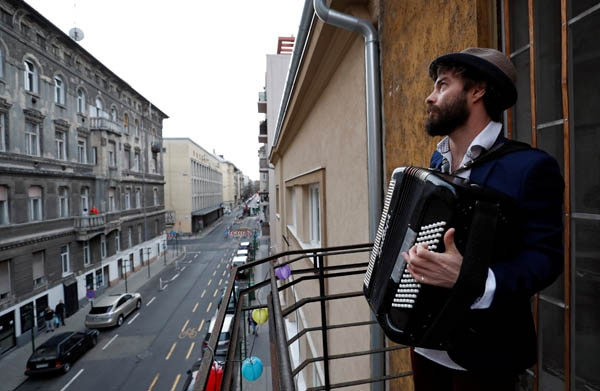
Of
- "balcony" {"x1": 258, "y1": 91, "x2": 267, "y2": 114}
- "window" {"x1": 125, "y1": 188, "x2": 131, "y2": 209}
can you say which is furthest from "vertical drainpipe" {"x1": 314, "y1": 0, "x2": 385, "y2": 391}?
"window" {"x1": 125, "y1": 188, "x2": 131, "y2": 209}

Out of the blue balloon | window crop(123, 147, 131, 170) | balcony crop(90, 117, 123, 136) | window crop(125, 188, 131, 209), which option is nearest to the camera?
the blue balloon

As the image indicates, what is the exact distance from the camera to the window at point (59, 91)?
2053 cm

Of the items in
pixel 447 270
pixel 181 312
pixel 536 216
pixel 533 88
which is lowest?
pixel 181 312

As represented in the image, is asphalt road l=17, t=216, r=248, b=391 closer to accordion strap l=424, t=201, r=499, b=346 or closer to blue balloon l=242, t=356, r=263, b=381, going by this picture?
blue balloon l=242, t=356, r=263, b=381

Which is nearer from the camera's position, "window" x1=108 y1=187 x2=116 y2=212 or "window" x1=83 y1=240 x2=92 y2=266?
"window" x1=83 y1=240 x2=92 y2=266

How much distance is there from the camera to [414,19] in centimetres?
247

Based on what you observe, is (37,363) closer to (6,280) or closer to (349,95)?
(6,280)

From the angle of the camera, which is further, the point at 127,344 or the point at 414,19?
the point at 127,344

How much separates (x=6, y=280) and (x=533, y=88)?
21.6m

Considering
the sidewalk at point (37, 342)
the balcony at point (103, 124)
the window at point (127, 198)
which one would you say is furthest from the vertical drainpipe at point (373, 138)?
the window at point (127, 198)

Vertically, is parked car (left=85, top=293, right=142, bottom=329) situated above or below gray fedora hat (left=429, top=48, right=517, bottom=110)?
below

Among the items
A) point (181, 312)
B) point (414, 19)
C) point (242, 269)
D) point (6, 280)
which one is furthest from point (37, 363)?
point (414, 19)

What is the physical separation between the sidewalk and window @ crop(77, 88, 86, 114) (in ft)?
43.7

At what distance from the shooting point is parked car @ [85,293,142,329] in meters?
17.6
